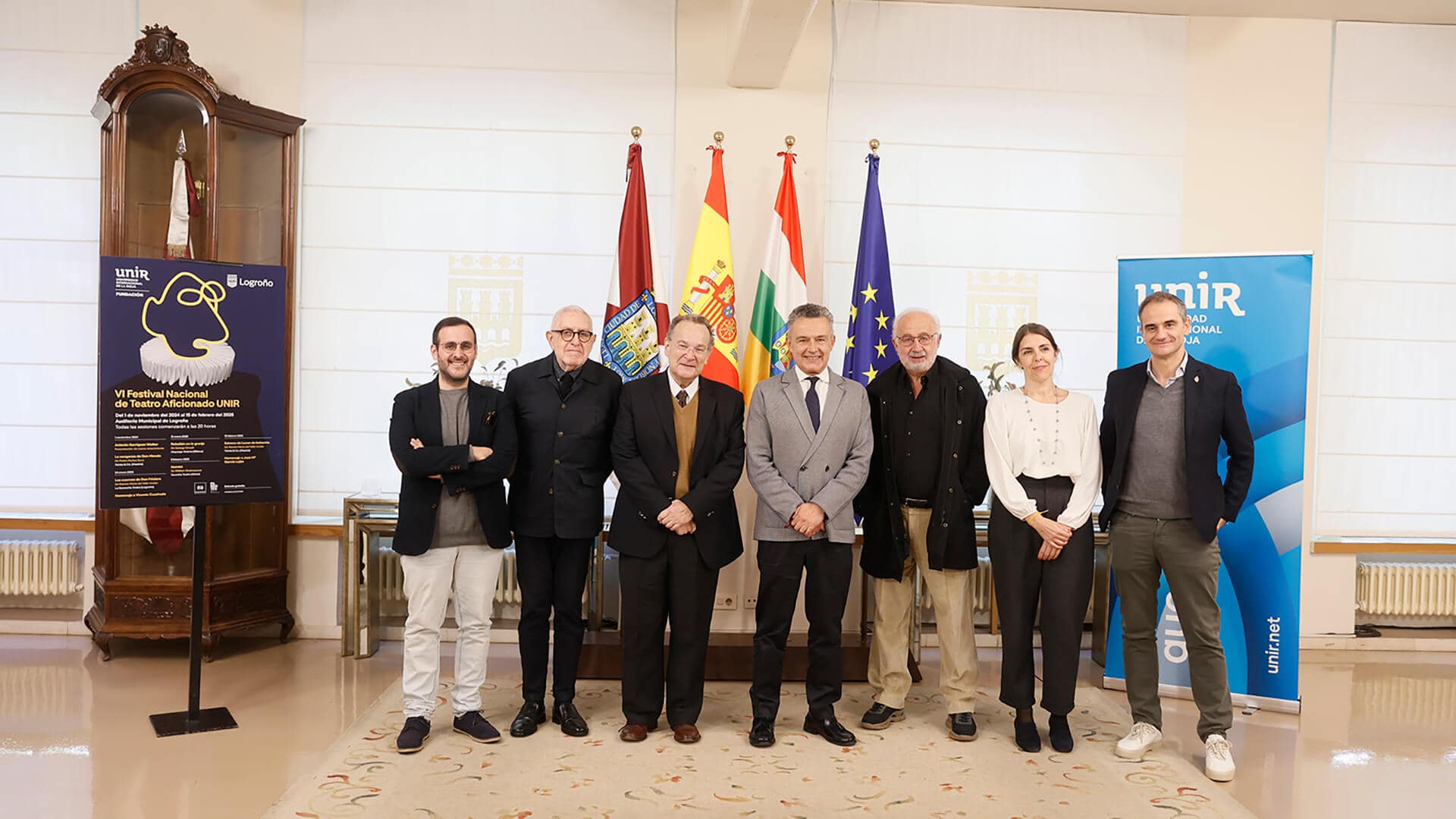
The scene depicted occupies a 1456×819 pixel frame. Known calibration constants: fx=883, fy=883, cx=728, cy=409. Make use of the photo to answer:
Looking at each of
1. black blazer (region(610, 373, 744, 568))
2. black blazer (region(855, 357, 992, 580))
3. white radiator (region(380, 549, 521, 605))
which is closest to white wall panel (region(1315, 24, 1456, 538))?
black blazer (region(855, 357, 992, 580))

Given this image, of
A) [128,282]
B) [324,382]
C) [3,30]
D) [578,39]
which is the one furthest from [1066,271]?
[3,30]

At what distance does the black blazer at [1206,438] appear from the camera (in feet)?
10.6

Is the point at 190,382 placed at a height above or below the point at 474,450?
above

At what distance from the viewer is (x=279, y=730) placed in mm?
3412

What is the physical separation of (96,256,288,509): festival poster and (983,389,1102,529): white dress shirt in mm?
2840

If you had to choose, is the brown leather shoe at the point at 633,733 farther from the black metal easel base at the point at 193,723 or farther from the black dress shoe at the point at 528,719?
the black metal easel base at the point at 193,723

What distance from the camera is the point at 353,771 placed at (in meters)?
3.01

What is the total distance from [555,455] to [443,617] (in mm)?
720

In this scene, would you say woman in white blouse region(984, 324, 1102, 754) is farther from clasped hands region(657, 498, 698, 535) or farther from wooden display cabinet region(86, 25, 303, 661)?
wooden display cabinet region(86, 25, 303, 661)

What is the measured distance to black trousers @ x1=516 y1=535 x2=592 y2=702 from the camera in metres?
3.33

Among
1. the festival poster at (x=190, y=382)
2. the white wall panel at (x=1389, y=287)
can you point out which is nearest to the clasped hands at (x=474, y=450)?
the festival poster at (x=190, y=382)

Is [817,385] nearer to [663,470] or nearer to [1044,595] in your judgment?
[663,470]

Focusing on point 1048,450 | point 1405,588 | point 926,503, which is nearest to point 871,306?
point 926,503

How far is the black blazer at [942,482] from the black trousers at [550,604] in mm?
1135
